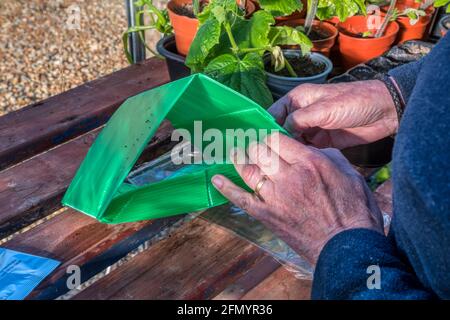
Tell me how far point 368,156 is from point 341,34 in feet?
1.67

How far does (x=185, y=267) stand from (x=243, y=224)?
0.15m

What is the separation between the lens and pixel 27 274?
0.78 m

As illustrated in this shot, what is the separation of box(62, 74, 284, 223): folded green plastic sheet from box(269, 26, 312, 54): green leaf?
43 cm

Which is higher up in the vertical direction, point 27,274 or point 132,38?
point 132,38

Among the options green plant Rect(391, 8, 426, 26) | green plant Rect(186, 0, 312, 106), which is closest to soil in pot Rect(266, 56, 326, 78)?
green plant Rect(186, 0, 312, 106)

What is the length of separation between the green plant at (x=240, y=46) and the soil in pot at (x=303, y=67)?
3 cm

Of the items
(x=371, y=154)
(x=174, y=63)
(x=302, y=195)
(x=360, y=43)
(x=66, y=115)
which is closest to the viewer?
(x=302, y=195)

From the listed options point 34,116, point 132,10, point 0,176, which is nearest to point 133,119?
point 0,176

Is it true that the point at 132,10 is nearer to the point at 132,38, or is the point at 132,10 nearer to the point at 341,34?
the point at 132,38

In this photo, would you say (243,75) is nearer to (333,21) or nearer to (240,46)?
(240,46)

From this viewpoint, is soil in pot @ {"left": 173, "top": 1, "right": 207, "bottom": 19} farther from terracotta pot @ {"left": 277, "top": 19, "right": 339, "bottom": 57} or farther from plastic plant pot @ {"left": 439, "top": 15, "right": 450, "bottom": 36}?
plastic plant pot @ {"left": 439, "top": 15, "right": 450, "bottom": 36}

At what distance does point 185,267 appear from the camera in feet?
2.67

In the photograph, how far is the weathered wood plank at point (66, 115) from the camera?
1.11m

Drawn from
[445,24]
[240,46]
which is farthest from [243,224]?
[445,24]
